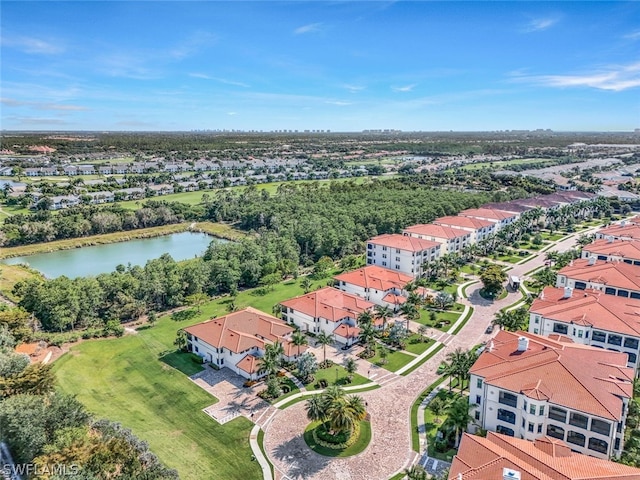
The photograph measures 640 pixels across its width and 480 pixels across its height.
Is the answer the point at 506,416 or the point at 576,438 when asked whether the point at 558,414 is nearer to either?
the point at 576,438

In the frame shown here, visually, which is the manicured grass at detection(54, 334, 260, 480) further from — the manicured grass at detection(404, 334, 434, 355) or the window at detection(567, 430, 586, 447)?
the window at detection(567, 430, 586, 447)

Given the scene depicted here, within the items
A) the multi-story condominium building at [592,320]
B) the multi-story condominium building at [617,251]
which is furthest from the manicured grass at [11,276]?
the multi-story condominium building at [617,251]

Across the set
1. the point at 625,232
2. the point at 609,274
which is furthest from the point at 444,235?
the point at 625,232

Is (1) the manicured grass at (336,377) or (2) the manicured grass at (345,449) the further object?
(1) the manicured grass at (336,377)

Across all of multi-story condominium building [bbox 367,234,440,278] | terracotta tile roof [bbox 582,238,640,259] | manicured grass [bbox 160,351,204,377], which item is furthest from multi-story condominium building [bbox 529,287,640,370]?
manicured grass [bbox 160,351,204,377]

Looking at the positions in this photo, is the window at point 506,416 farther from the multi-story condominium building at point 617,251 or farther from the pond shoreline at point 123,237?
the pond shoreline at point 123,237

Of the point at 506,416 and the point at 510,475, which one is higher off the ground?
the point at 510,475
